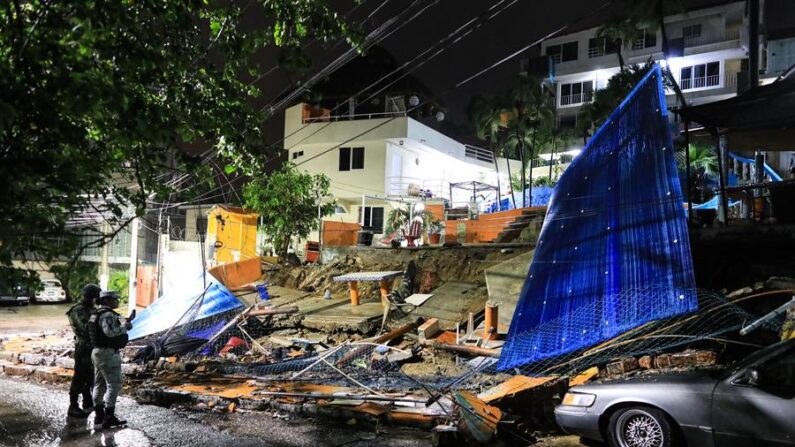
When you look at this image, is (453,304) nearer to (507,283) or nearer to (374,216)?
(507,283)

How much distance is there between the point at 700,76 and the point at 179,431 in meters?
39.2

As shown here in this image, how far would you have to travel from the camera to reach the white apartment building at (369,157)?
27281 millimetres

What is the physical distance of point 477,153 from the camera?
3734 centimetres

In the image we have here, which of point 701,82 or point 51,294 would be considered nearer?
point 51,294

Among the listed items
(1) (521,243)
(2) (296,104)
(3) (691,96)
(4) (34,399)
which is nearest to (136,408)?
(4) (34,399)

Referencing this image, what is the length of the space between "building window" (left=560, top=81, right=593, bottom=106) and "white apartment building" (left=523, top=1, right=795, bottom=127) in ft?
0.25

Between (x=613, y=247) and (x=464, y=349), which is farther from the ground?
(x=613, y=247)

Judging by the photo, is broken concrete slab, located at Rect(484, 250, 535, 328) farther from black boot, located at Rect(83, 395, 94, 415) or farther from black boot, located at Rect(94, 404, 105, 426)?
black boot, located at Rect(83, 395, 94, 415)

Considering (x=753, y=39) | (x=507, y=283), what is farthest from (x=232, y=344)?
(x=753, y=39)

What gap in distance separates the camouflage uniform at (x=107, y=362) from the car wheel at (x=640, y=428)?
5771 mm

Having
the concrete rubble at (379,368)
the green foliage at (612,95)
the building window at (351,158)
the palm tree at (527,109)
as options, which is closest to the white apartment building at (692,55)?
the palm tree at (527,109)

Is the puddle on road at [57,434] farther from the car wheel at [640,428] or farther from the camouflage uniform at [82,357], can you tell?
the car wheel at [640,428]

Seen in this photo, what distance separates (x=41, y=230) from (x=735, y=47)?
132 ft

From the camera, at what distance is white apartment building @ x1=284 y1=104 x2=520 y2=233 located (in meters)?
27.3
